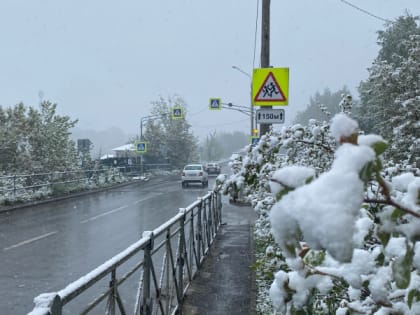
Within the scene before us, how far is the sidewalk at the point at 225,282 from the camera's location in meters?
5.73

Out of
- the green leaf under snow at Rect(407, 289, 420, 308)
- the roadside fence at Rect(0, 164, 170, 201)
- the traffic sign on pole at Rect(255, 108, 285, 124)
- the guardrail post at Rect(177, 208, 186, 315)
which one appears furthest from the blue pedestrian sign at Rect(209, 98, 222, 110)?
the green leaf under snow at Rect(407, 289, 420, 308)

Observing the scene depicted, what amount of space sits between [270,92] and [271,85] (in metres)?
0.16

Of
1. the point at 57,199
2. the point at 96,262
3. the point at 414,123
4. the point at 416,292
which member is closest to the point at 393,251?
the point at 416,292

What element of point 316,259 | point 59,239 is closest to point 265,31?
point 59,239

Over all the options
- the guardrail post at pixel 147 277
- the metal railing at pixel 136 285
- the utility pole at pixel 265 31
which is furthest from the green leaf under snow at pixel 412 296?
the utility pole at pixel 265 31

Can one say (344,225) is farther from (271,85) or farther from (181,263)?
(271,85)

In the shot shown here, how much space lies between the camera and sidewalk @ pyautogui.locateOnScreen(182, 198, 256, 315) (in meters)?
5.73

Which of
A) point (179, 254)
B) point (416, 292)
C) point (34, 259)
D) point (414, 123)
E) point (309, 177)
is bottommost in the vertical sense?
point (34, 259)

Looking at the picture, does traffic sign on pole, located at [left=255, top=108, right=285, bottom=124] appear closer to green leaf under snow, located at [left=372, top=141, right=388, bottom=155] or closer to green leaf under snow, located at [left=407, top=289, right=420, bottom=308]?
green leaf under snow, located at [left=407, top=289, right=420, bottom=308]

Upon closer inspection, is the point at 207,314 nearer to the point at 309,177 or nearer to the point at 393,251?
the point at 393,251

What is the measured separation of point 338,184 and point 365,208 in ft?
3.63

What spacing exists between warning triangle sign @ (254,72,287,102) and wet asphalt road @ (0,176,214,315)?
4.73 metres

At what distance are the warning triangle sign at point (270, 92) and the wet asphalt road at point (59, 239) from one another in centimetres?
473

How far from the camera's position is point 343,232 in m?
0.85
